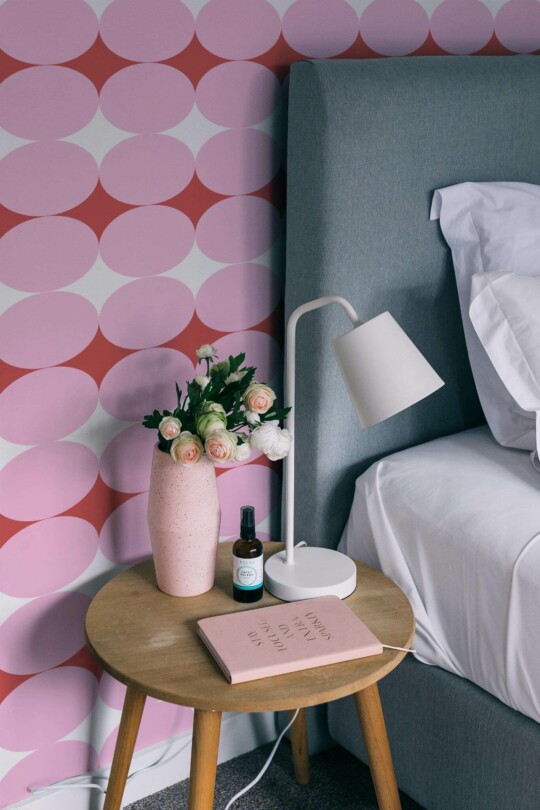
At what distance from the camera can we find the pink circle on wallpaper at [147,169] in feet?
4.60

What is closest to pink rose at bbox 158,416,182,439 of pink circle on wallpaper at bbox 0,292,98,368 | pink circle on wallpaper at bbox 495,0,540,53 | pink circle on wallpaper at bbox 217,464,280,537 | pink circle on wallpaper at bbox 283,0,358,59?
pink circle on wallpaper at bbox 0,292,98,368

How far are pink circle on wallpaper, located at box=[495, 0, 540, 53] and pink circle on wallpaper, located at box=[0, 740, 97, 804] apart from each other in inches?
63.1

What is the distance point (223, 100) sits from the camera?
1481 mm

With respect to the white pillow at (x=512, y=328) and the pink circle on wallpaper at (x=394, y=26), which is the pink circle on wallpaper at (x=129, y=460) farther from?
the pink circle on wallpaper at (x=394, y=26)

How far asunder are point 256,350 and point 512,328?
45cm

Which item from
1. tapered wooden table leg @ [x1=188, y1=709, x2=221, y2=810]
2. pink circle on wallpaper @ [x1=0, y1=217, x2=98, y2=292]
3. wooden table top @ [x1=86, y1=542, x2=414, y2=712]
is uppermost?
pink circle on wallpaper @ [x1=0, y1=217, x2=98, y2=292]

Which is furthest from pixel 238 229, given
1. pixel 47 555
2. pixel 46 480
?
pixel 47 555

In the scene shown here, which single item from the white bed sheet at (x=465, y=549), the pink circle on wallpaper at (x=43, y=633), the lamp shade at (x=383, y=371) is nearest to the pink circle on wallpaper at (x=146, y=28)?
the lamp shade at (x=383, y=371)

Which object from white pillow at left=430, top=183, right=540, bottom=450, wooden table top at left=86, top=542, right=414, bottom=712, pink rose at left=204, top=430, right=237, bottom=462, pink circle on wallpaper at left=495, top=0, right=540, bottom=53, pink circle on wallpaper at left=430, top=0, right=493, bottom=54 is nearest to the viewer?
wooden table top at left=86, top=542, right=414, bottom=712

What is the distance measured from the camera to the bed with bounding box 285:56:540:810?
1.45 m

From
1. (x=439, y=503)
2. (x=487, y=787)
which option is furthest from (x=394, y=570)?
(x=487, y=787)

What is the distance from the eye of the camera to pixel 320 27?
1563 mm

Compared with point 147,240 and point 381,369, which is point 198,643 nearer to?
point 381,369

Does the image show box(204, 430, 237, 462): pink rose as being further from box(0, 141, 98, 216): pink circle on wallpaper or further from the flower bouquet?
box(0, 141, 98, 216): pink circle on wallpaper
